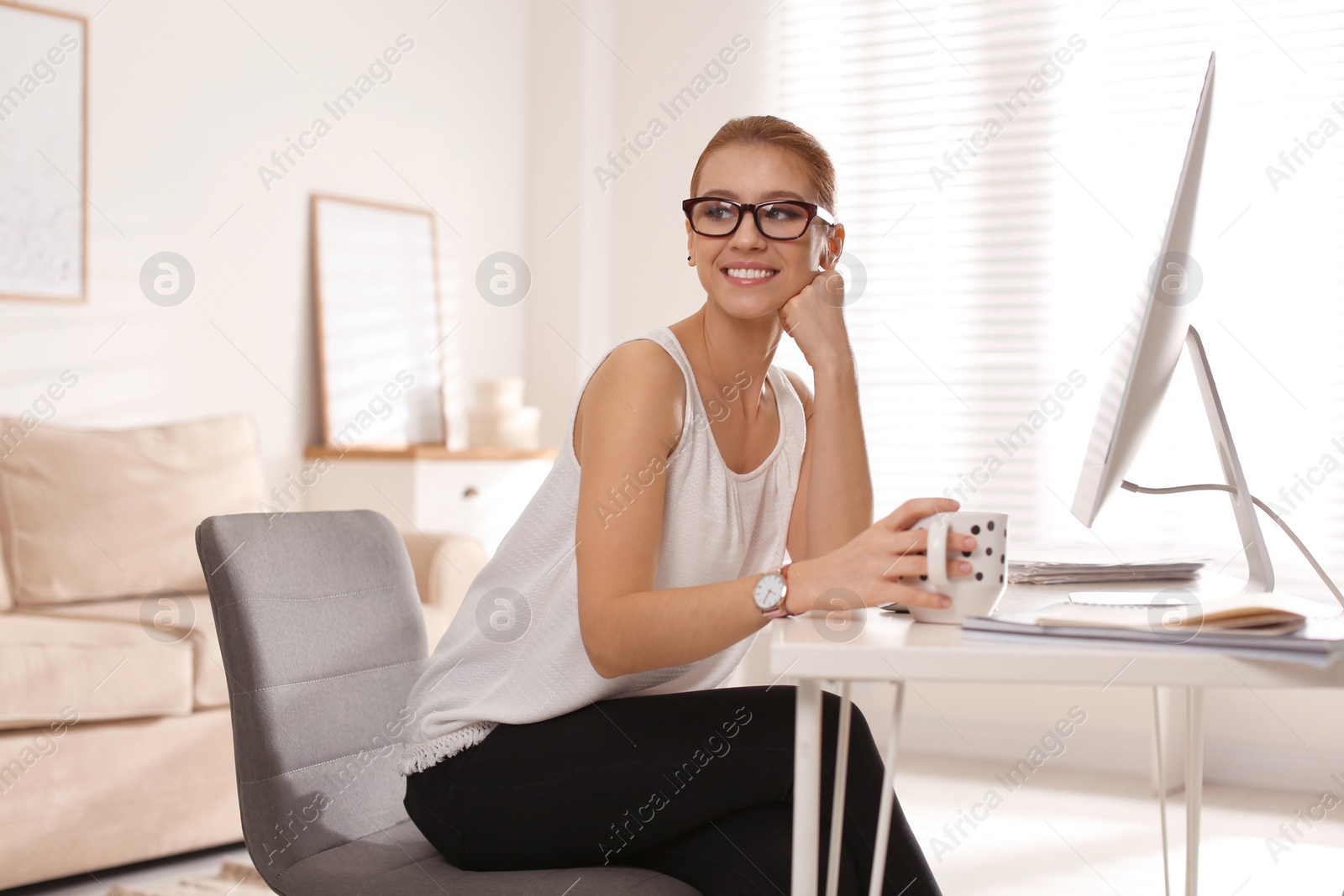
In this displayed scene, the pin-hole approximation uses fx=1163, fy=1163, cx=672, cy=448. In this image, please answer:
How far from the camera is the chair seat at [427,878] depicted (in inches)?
40.4

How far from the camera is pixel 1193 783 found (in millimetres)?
1430

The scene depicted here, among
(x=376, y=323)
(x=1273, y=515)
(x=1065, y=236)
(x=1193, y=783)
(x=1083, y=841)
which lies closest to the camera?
(x=1273, y=515)

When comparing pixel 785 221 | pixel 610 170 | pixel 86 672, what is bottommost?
pixel 86 672

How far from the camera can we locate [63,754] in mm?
2211

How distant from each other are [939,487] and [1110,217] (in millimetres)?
992

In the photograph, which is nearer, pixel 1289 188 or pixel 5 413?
pixel 5 413

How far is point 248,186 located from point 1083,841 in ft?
9.61

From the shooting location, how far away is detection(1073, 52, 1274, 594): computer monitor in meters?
1.04

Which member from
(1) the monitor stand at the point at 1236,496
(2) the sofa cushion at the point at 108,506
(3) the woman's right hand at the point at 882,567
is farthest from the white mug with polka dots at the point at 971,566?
(2) the sofa cushion at the point at 108,506

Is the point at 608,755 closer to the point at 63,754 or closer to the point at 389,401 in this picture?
the point at 63,754

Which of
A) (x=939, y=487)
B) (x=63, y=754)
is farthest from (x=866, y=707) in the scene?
(x=63, y=754)

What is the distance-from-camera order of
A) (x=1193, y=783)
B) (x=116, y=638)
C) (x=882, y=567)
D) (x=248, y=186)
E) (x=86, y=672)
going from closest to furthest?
(x=882, y=567) → (x=1193, y=783) → (x=86, y=672) → (x=116, y=638) → (x=248, y=186)

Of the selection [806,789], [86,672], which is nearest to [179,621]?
[86,672]

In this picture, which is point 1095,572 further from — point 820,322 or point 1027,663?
point 1027,663
